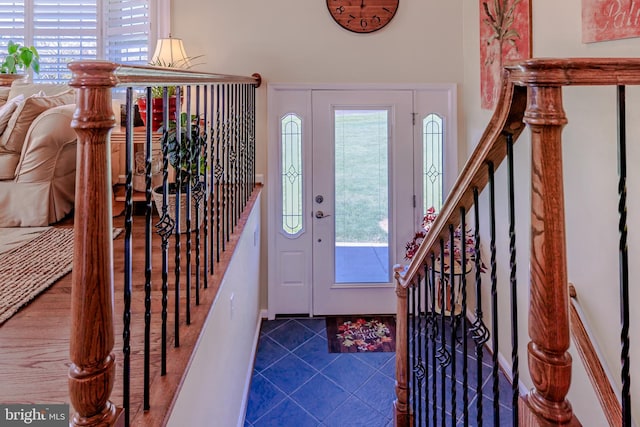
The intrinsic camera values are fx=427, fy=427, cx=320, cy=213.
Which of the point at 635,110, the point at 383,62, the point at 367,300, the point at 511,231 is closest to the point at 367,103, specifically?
the point at 383,62

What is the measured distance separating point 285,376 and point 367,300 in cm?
123

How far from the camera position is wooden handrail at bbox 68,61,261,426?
68cm

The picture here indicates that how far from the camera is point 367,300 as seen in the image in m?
4.07

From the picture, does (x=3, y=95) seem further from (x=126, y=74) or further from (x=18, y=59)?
(x=126, y=74)

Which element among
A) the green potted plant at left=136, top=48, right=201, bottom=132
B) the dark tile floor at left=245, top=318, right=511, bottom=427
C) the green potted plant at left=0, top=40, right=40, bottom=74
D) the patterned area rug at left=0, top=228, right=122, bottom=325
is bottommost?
the dark tile floor at left=245, top=318, right=511, bottom=427

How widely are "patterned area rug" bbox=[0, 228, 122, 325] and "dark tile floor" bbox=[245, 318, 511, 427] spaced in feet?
4.93

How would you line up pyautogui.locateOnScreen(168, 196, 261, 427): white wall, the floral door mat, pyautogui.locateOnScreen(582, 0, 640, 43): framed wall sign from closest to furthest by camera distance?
1. pyautogui.locateOnScreen(168, 196, 261, 427): white wall
2. pyautogui.locateOnScreen(582, 0, 640, 43): framed wall sign
3. the floral door mat

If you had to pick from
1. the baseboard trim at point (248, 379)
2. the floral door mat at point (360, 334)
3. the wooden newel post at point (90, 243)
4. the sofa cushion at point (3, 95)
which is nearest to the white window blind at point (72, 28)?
the sofa cushion at point (3, 95)

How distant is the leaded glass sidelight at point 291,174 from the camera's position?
395cm

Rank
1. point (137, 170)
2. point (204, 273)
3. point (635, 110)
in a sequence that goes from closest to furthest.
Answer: point (204, 273), point (635, 110), point (137, 170)

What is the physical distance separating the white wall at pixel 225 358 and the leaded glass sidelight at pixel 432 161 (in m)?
1.74

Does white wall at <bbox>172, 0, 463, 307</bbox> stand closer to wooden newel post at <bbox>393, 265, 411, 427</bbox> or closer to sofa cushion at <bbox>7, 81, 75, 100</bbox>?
sofa cushion at <bbox>7, 81, 75, 100</bbox>

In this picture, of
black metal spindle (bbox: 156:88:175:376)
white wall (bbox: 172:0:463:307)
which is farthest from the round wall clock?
black metal spindle (bbox: 156:88:175:376)

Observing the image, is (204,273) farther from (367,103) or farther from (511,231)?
(367,103)
